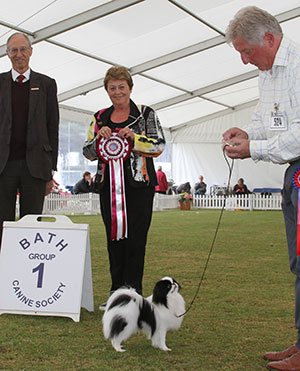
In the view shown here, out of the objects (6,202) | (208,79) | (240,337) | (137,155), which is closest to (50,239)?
(6,202)

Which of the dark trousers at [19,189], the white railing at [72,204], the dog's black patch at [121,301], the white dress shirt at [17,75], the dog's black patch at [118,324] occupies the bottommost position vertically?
the dog's black patch at [118,324]

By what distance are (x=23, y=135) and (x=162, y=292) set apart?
1329 millimetres

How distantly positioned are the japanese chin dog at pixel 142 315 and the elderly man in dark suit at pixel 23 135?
1.05 meters

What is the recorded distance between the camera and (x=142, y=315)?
7.26 feet

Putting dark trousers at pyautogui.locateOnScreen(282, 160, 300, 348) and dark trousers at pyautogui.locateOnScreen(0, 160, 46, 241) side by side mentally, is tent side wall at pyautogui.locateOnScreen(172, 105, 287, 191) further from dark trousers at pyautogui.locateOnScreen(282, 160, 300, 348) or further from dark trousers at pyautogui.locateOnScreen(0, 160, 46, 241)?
dark trousers at pyautogui.locateOnScreen(282, 160, 300, 348)

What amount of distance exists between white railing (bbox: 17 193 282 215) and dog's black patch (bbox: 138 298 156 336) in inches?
438

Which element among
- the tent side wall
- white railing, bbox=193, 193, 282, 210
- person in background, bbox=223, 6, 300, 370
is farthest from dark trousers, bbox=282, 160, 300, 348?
the tent side wall

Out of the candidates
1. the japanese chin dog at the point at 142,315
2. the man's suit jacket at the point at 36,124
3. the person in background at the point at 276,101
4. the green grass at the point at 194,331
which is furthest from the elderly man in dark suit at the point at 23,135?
the person in background at the point at 276,101

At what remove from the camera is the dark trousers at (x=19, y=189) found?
3013mm

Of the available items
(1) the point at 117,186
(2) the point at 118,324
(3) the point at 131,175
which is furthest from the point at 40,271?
(2) the point at 118,324

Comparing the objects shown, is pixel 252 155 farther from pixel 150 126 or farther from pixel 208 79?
pixel 208 79

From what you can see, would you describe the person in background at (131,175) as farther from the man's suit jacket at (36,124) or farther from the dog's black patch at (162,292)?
the dog's black patch at (162,292)

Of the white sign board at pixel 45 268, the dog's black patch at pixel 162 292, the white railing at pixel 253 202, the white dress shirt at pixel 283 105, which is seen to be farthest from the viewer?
the white railing at pixel 253 202

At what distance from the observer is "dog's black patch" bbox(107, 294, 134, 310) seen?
2.21 m
